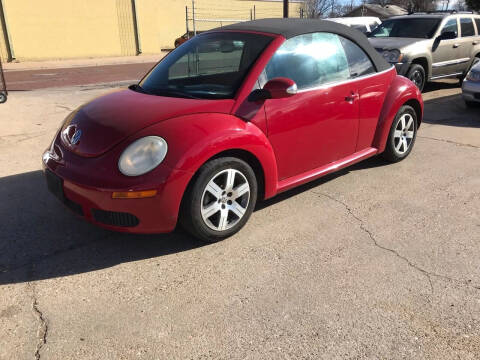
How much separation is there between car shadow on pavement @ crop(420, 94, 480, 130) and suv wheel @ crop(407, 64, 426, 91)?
461mm

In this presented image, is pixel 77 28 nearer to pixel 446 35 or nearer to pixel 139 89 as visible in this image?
pixel 446 35

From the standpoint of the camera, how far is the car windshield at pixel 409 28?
31.2 ft

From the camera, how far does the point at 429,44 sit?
30.2 ft

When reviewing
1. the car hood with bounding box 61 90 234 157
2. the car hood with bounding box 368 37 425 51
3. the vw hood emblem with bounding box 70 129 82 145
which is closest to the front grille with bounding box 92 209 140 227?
the car hood with bounding box 61 90 234 157

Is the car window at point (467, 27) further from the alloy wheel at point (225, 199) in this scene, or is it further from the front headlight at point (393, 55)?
the alloy wheel at point (225, 199)

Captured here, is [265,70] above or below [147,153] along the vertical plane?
above

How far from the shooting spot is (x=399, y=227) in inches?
142

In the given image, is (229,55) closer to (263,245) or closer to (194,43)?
(194,43)

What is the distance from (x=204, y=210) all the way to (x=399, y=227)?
1.65 metres

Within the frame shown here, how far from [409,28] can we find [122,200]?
9008 millimetres

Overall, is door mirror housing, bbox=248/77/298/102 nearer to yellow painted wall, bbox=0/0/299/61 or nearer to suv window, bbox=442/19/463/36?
suv window, bbox=442/19/463/36

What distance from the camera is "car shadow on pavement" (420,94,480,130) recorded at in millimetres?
7273

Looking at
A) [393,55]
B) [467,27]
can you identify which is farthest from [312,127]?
[467,27]

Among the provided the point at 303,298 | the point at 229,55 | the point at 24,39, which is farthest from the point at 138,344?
the point at 24,39
